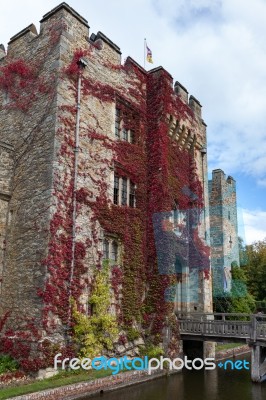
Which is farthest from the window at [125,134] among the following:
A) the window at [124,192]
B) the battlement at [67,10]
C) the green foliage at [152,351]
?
the green foliage at [152,351]

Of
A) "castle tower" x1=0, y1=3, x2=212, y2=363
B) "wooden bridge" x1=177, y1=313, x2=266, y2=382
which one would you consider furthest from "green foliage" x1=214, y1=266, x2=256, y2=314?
"wooden bridge" x1=177, y1=313, x2=266, y2=382

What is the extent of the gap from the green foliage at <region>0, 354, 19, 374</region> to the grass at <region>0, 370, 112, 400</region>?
1.29m

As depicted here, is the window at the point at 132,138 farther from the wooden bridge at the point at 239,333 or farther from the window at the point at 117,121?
the wooden bridge at the point at 239,333

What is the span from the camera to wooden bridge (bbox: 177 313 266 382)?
588 inches

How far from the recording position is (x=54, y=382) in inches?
454

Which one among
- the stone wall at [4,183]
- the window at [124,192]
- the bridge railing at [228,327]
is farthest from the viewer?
the window at [124,192]

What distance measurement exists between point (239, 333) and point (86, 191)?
8198mm

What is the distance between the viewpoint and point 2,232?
1488 cm

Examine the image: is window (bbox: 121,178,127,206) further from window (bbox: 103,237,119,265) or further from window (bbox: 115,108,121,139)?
window (bbox: 115,108,121,139)

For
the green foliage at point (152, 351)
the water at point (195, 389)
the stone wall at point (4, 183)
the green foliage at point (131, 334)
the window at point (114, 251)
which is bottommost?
the water at point (195, 389)

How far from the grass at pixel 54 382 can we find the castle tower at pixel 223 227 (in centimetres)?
1894

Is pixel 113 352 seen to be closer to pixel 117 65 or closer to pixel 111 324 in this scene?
pixel 111 324

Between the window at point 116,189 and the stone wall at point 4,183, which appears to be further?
the window at point 116,189

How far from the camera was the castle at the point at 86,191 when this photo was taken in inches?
547
